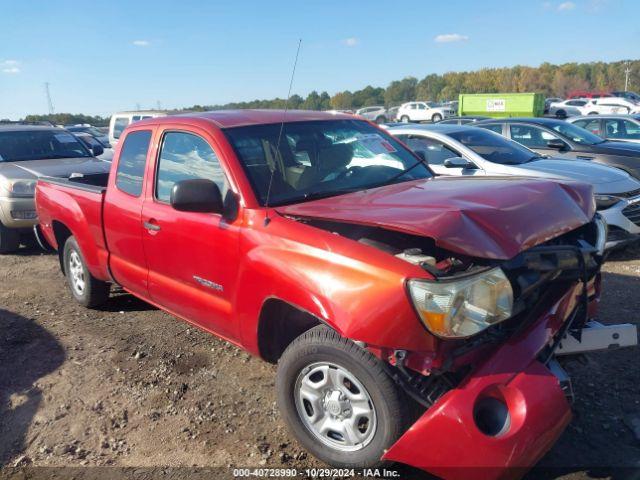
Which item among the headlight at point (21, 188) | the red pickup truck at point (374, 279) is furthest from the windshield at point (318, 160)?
the headlight at point (21, 188)

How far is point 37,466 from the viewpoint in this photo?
3074 millimetres

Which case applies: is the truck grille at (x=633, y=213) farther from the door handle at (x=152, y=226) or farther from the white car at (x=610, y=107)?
the white car at (x=610, y=107)

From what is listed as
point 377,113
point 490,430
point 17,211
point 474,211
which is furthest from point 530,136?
point 377,113

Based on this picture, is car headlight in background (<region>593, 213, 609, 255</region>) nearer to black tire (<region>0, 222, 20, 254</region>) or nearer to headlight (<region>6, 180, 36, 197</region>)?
headlight (<region>6, 180, 36, 197</region>)

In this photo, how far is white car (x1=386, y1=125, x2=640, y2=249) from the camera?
6230 mm

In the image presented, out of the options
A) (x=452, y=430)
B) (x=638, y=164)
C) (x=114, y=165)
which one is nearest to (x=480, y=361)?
(x=452, y=430)

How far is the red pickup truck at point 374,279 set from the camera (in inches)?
94.6

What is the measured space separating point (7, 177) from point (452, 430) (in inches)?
289

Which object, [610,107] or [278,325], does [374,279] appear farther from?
[610,107]

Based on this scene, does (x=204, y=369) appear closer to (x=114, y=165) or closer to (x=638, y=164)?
(x=114, y=165)

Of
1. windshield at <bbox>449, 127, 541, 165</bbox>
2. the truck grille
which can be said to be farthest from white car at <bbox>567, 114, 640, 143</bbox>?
the truck grille

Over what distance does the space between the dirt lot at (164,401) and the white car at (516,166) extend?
1414mm

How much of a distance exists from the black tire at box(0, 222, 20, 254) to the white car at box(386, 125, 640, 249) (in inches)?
219

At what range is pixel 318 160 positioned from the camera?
12.5ft
